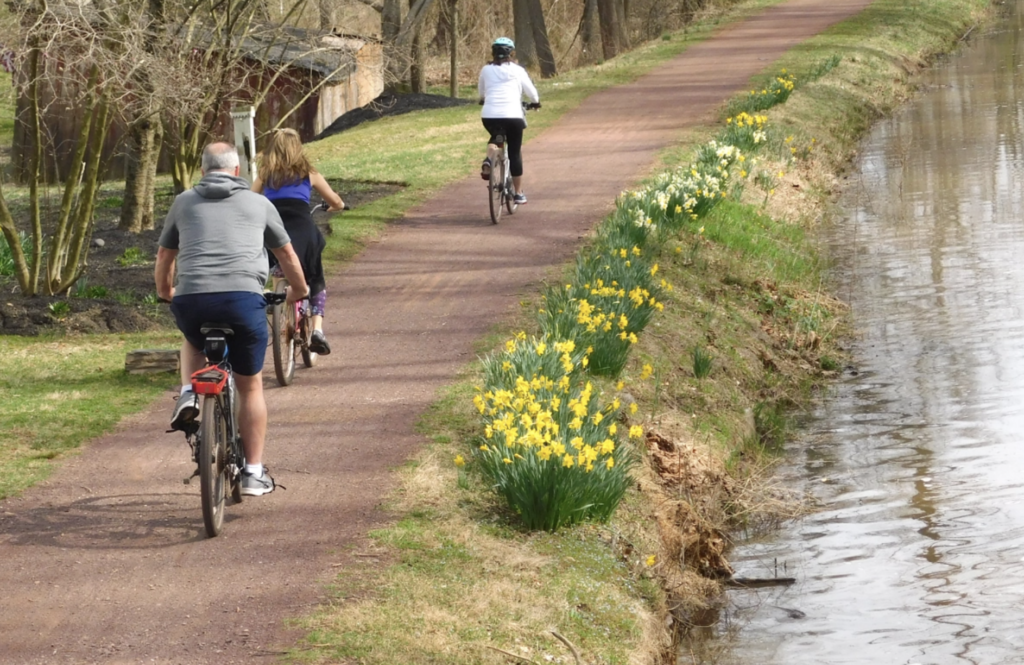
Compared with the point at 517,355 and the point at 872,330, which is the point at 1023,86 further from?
the point at 517,355

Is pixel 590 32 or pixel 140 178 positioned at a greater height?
pixel 590 32

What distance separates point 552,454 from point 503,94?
739cm

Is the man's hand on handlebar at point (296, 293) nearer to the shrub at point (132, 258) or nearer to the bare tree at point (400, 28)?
the shrub at point (132, 258)

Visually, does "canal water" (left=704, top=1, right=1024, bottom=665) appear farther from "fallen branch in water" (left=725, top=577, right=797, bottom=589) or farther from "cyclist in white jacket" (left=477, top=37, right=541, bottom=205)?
"cyclist in white jacket" (left=477, top=37, right=541, bottom=205)

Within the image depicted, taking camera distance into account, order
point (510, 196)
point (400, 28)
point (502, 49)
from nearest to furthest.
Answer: point (502, 49) < point (510, 196) < point (400, 28)

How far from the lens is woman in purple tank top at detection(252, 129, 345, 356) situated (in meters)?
8.64

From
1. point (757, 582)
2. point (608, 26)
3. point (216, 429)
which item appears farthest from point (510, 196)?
point (608, 26)

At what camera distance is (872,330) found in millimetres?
12047

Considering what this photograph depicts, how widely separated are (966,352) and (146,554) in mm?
6736

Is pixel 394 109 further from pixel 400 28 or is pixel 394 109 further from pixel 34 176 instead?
pixel 34 176

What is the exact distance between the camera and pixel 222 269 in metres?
6.38

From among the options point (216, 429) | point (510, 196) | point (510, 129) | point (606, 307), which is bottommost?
point (216, 429)

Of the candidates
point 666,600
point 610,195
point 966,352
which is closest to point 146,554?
point 666,600

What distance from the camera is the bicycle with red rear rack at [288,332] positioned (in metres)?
8.77
